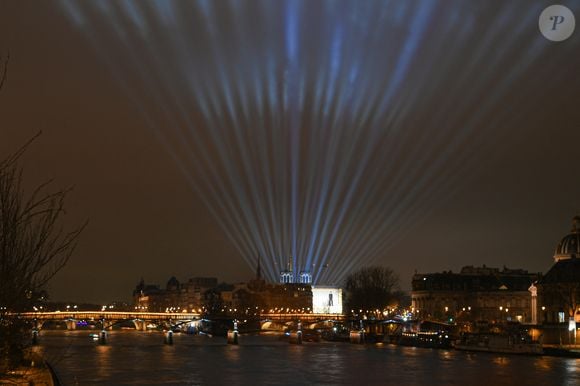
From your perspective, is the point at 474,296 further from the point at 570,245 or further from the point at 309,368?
the point at 309,368

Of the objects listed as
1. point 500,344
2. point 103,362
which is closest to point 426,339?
point 500,344

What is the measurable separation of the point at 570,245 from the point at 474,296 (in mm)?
33674

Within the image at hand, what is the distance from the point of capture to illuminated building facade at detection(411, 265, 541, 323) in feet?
472

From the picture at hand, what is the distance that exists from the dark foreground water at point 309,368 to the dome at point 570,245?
3780cm

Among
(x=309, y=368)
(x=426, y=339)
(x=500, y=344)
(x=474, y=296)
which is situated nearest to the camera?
(x=309, y=368)

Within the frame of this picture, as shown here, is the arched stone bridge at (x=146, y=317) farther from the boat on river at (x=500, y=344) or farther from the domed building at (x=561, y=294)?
the boat on river at (x=500, y=344)

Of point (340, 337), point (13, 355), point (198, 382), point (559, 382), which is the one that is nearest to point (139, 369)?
point (198, 382)

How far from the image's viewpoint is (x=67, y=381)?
163ft

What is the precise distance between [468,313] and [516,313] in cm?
907

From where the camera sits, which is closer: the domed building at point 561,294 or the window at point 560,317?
the domed building at point 561,294

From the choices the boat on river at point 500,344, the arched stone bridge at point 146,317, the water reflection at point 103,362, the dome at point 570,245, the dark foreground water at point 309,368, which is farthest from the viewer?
the arched stone bridge at point 146,317

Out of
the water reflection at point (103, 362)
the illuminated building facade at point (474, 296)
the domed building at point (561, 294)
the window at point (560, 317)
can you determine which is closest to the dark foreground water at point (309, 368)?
the water reflection at point (103, 362)

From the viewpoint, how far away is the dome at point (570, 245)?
114812 mm

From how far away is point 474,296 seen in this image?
483 ft
